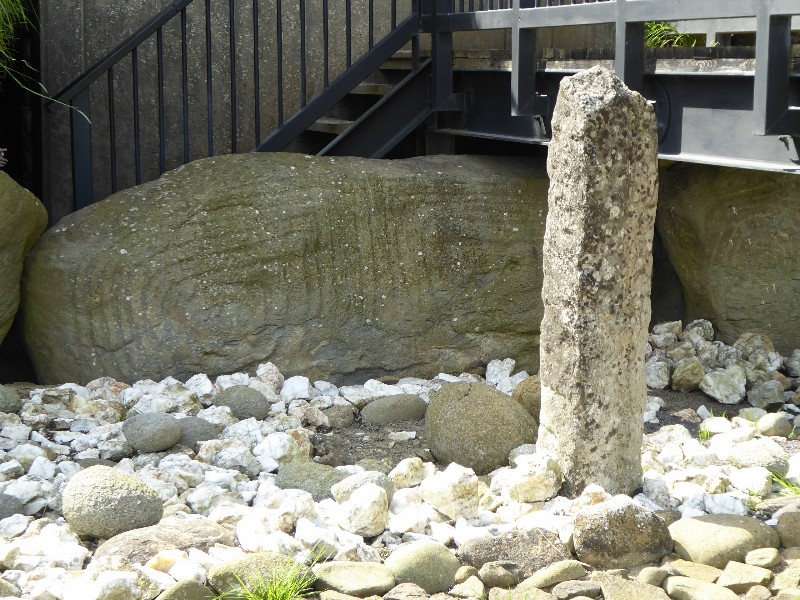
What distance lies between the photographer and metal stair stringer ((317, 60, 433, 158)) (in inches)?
277

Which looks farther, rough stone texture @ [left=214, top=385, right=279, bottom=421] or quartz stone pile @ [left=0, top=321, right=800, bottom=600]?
rough stone texture @ [left=214, top=385, right=279, bottom=421]

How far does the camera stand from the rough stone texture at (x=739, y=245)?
6707 millimetres

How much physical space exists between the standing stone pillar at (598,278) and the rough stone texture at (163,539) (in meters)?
1.49

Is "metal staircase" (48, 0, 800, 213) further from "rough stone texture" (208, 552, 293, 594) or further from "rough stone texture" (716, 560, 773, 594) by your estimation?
"rough stone texture" (208, 552, 293, 594)

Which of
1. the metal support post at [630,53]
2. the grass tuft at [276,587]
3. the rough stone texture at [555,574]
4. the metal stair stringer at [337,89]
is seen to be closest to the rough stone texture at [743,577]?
the rough stone texture at [555,574]

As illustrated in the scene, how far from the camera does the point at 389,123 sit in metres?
7.08

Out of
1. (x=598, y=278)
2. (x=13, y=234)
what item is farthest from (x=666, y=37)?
(x=13, y=234)

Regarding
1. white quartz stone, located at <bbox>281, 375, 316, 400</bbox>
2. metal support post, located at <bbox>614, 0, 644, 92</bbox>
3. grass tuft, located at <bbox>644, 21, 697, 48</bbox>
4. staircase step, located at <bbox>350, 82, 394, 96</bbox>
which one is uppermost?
grass tuft, located at <bbox>644, 21, 697, 48</bbox>

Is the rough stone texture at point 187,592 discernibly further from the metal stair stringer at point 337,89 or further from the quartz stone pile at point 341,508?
the metal stair stringer at point 337,89

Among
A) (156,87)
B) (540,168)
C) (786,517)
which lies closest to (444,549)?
(786,517)

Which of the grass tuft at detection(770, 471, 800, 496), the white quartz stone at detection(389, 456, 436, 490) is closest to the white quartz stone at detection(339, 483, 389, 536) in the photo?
the white quartz stone at detection(389, 456, 436, 490)

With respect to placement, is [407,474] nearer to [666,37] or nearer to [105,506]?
[105,506]

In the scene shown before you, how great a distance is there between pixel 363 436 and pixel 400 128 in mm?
2326

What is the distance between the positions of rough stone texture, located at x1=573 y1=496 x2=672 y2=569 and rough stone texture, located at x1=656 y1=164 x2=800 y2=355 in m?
3.15
